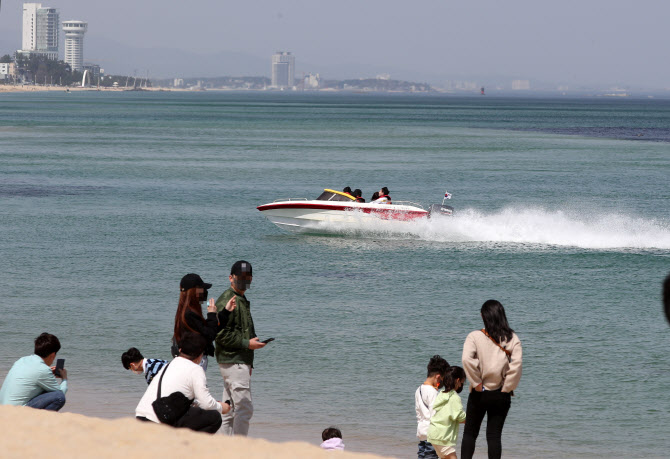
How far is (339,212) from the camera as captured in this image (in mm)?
30688

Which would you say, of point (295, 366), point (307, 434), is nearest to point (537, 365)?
point (295, 366)

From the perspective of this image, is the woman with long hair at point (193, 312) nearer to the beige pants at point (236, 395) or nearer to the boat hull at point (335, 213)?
the beige pants at point (236, 395)

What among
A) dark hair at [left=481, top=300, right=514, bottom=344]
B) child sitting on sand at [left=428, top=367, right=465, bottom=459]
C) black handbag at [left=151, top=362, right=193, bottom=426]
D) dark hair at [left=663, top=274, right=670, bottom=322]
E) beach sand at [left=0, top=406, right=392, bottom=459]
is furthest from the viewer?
child sitting on sand at [left=428, top=367, right=465, bottom=459]

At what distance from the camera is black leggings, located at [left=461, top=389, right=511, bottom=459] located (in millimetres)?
8383

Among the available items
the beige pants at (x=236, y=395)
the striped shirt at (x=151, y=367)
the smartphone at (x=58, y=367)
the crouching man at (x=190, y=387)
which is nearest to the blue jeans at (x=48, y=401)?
the smartphone at (x=58, y=367)

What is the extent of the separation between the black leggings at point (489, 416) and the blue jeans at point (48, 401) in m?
3.78

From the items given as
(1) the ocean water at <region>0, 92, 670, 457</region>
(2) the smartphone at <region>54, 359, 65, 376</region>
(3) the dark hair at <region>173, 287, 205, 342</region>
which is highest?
(3) the dark hair at <region>173, 287, 205, 342</region>

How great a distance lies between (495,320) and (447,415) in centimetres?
108

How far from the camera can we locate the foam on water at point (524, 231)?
30812 mm

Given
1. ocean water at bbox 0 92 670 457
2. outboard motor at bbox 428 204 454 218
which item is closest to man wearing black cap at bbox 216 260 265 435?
ocean water at bbox 0 92 670 457

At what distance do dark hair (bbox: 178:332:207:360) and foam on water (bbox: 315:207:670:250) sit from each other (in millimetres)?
22892

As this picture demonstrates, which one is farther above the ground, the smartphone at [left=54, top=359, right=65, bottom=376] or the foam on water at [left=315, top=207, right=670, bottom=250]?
the smartphone at [left=54, top=359, right=65, bottom=376]

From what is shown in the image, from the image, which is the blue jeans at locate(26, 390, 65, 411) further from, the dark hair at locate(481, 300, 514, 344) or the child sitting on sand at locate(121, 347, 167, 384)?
the dark hair at locate(481, 300, 514, 344)

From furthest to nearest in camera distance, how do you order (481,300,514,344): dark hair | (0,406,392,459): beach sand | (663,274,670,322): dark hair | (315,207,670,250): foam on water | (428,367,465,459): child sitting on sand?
(315,207,670,250): foam on water
(428,367,465,459): child sitting on sand
(481,300,514,344): dark hair
(0,406,392,459): beach sand
(663,274,670,322): dark hair
